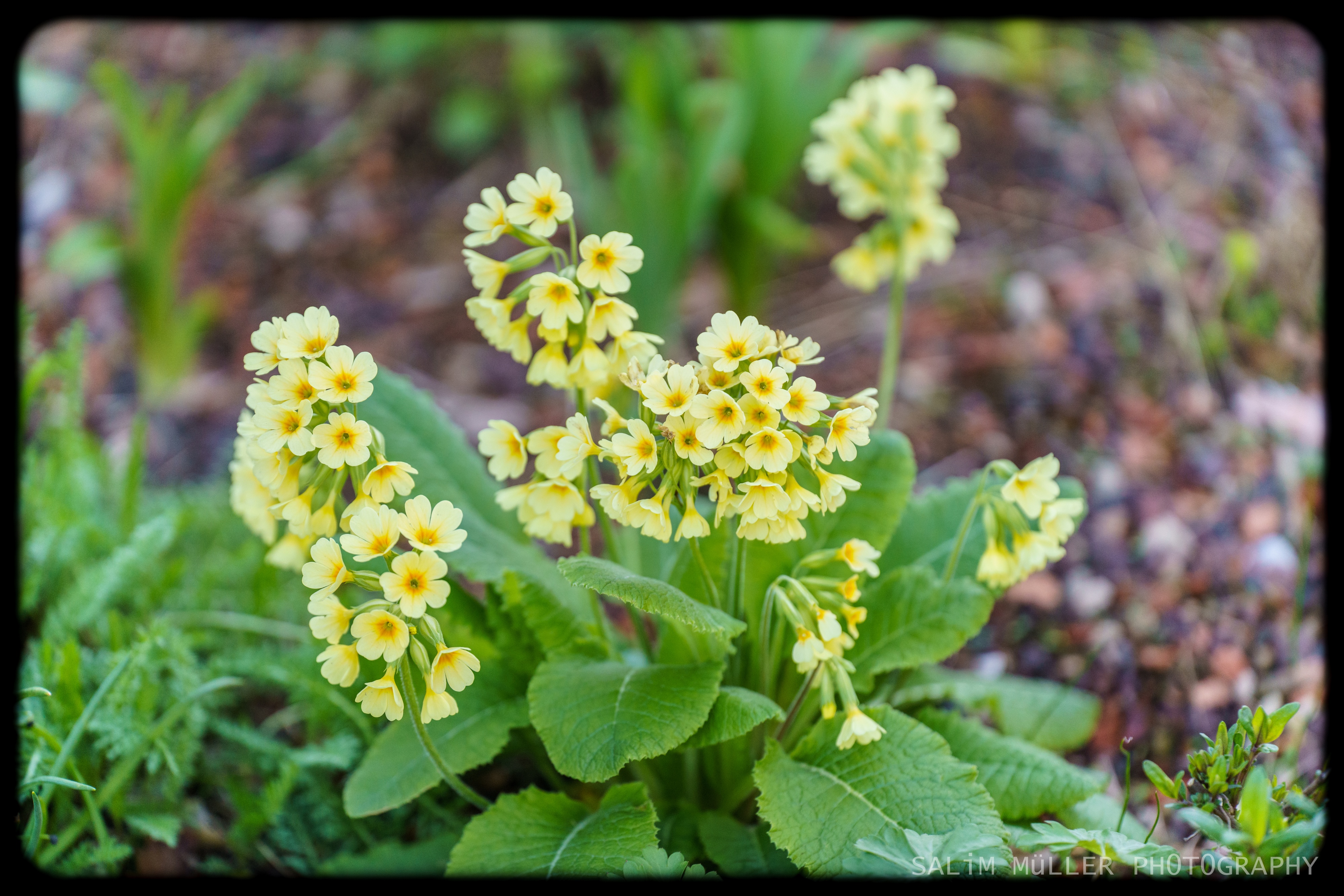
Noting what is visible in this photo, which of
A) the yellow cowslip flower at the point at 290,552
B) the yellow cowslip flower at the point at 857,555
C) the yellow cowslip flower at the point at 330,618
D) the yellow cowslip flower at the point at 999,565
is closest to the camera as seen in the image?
the yellow cowslip flower at the point at 330,618

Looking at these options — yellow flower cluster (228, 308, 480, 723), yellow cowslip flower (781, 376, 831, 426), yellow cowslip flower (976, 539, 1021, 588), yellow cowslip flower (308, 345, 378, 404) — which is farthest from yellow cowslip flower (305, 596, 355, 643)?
yellow cowslip flower (976, 539, 1021, 588)

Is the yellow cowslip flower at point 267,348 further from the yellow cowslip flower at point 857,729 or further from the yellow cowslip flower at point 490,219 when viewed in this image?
the yellow cowslip flower at point 857,729

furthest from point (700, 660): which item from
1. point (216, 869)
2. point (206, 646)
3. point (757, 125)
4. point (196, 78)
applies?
point (196, 78)

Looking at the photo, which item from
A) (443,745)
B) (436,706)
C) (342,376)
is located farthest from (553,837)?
(342,376)

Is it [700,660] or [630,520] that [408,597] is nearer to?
[630,520]

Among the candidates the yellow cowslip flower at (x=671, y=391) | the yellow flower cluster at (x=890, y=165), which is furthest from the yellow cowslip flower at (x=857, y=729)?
the yellow flower cluster at (x=890, y=165)

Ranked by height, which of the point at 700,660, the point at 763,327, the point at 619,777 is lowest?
the point at 619,777

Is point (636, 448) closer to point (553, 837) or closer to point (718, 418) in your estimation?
point (718, 418)

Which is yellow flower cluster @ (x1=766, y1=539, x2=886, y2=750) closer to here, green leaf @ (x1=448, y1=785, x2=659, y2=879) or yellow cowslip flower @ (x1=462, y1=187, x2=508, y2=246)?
green leaf @ (x1=448, y1=785, x2=659, y2=879)

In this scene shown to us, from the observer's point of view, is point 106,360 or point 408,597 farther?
point 106,360
